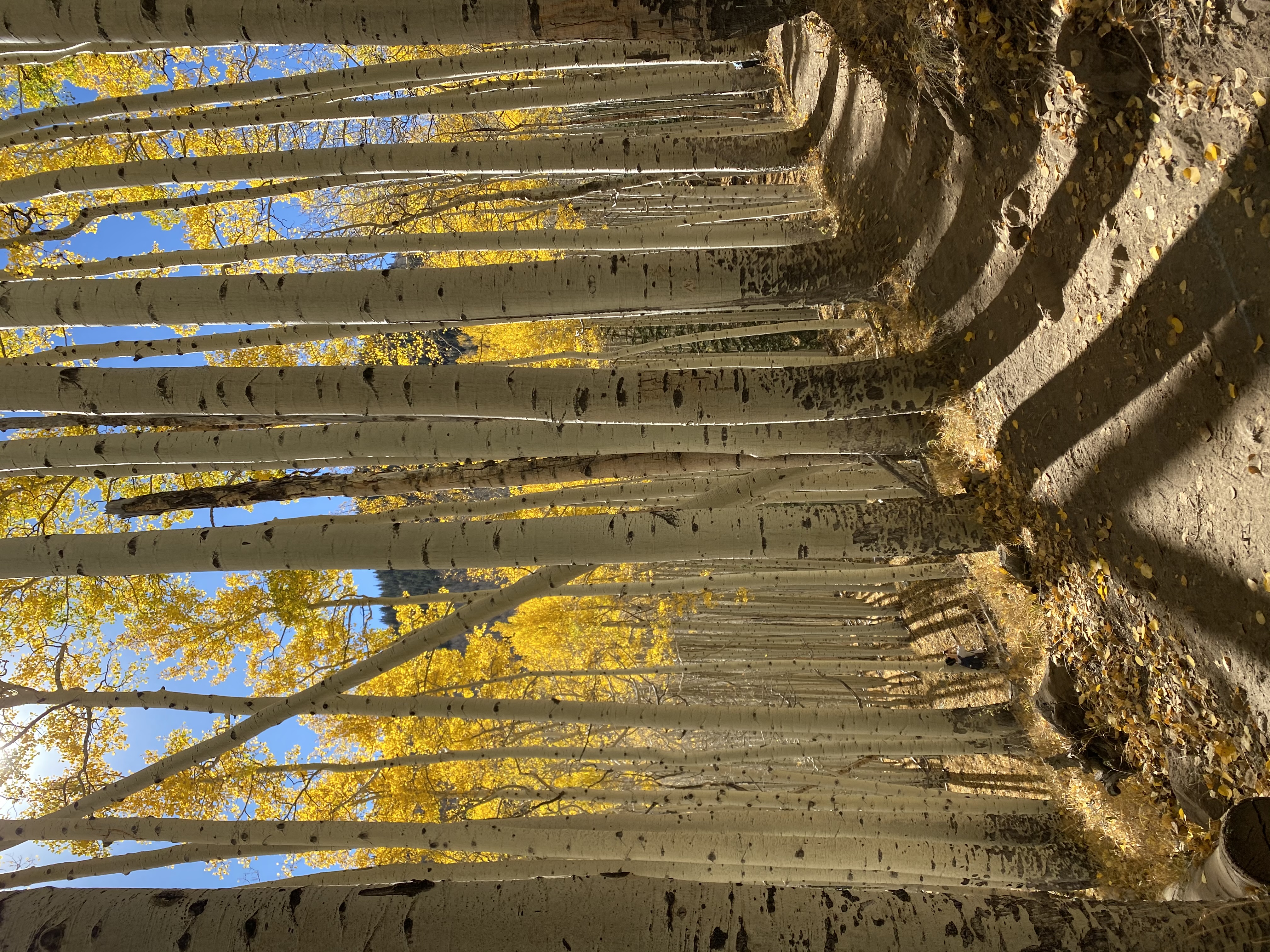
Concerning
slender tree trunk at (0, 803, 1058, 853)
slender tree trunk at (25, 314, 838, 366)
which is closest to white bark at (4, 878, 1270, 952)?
slender tree trunk at (0, 803, 1058, 853)

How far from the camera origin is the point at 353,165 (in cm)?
433

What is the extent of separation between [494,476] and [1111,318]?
363cm

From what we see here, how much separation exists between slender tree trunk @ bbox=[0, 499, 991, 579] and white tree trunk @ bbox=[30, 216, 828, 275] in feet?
6.95

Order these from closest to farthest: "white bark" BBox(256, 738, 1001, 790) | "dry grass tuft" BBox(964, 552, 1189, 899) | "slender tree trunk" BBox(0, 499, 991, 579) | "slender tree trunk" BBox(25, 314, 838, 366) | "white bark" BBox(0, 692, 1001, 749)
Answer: "slender tree trunk" BBox(0, 499, 991, 579) < "dry grass tuft" BBox(964, 552, 1189, 899) < "white bark" BBox(0, 692, 1001, 749) < "slender tree trunk" BBox(25, 314, 838, 366) < "white bark" BBox(256, 738, 1001, 790)

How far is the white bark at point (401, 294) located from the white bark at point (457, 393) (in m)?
0.12

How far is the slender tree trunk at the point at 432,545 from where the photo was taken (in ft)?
9.76

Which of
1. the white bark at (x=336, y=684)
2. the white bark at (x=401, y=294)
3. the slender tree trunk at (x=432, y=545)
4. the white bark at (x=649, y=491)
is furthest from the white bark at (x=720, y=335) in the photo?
the slender tree trunk at (x=432, y=545)

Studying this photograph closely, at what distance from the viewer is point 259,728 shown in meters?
3.48

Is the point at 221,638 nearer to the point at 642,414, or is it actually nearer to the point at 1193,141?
the point at 642,414

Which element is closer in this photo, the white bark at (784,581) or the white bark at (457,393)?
the white bark at (457,393)

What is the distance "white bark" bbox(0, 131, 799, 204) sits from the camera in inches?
164

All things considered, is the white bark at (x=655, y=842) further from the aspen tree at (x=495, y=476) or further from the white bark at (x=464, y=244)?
the white bark at (x=464, y=244)

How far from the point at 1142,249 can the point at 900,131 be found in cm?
193

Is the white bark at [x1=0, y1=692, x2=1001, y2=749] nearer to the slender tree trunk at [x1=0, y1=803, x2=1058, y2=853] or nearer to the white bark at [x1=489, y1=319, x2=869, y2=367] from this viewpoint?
the slender tree trunk at [x1=0, y1=803, x2=1058, y2=853]
